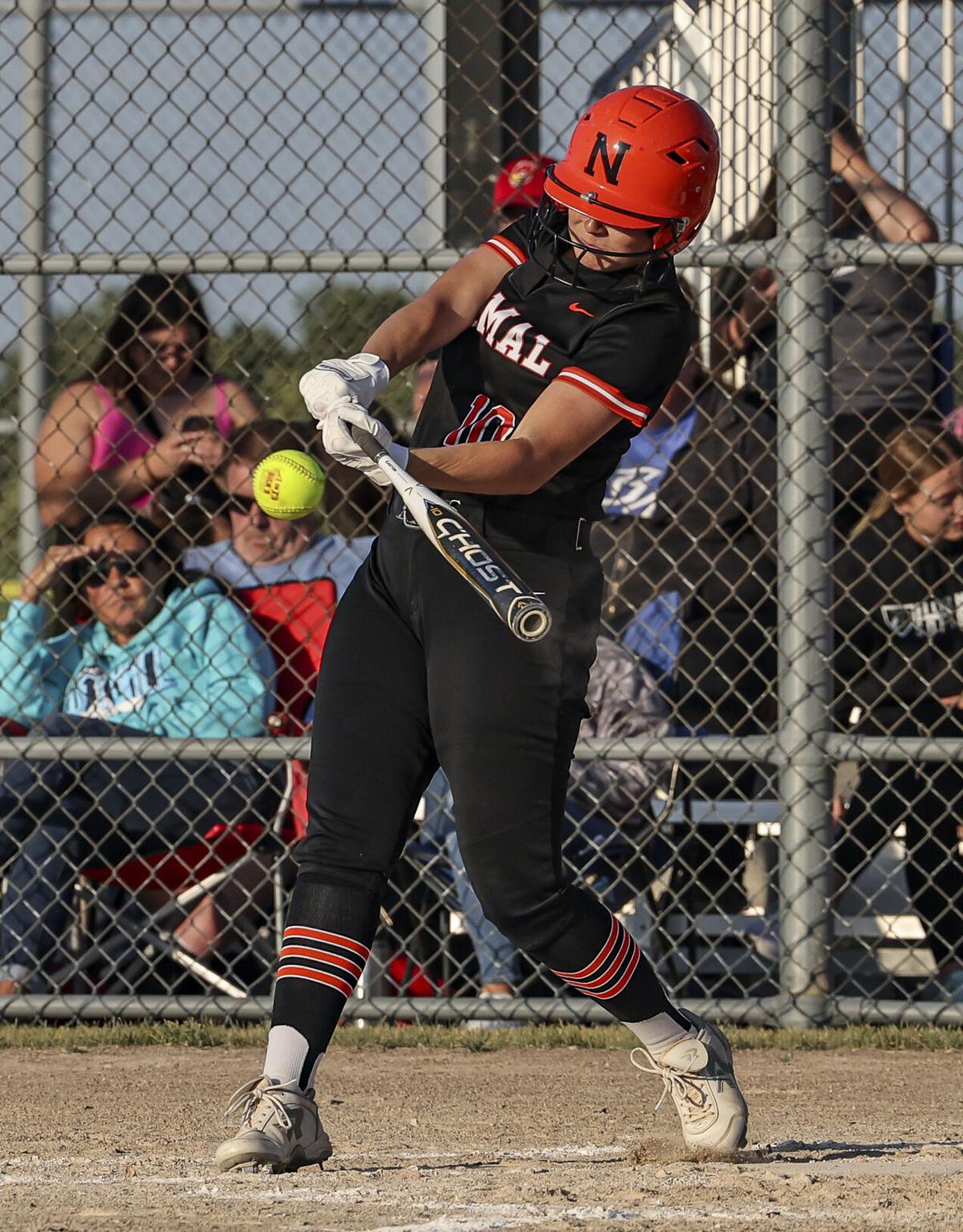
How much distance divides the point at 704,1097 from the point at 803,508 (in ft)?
6.61

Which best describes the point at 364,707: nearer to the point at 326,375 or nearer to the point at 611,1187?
the point at 326,375

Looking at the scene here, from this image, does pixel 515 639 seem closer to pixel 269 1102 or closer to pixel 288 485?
pixel 288 485

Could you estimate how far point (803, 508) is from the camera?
482cm

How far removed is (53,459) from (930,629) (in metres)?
2.79

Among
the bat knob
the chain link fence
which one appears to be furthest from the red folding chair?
the bat knob

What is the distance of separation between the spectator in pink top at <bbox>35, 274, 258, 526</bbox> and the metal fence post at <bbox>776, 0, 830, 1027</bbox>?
1.82 meters

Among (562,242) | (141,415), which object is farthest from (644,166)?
(141,415)

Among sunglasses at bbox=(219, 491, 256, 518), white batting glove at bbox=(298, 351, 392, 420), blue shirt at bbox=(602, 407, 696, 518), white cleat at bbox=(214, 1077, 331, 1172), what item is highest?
white batting glove at bbox=(298, 351, 392, 420)

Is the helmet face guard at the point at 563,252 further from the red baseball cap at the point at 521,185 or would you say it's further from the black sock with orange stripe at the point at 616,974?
the red baseball cap at the point at 521,185

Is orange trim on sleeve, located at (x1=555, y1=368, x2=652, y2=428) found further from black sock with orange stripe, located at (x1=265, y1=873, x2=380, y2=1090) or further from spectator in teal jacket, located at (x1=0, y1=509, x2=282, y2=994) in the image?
spectator in teal jacket, located at (x1=0, y1=509, x2=282, y2=994)

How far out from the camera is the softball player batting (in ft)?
10.1

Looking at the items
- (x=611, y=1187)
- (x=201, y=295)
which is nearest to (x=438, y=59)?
(x=201, y=295)

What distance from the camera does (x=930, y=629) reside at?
5.19 meters

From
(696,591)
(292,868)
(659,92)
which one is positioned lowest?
(292,868)
